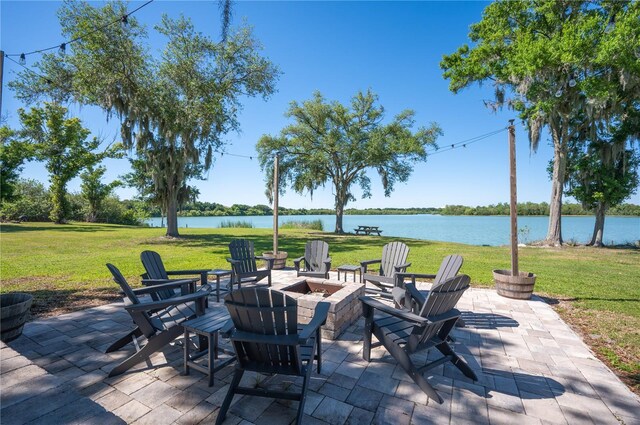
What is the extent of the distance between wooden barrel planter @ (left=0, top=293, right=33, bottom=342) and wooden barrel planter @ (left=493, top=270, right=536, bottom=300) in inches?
253

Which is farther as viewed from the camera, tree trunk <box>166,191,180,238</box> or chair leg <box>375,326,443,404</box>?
tree trunk <box>166,191,180,238</box>

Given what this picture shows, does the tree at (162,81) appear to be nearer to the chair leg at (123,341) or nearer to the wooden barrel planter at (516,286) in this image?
the chair leg at (123,341)

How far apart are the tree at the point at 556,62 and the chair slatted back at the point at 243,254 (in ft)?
39.2

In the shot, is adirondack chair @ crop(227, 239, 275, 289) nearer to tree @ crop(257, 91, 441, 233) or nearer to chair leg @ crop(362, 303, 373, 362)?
chair leg @ crop(362, 303, 373, 362)

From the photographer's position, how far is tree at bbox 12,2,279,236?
10.5 metres

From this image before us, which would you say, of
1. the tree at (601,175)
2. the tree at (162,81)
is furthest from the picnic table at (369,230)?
the tree at (162,81)

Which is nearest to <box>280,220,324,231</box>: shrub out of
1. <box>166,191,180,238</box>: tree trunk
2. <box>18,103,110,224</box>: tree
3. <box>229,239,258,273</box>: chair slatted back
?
<box>166,191,180,238</box>: tree trunk

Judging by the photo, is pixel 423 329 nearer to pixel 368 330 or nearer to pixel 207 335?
pixel 368 330

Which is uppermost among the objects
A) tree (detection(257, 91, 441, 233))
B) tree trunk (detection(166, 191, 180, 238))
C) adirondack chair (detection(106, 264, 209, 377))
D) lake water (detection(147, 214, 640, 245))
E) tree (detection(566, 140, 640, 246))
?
tree (detection(257, 91, 441, 233))

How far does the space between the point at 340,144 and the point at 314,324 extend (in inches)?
634

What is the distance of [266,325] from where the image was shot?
6.06 ft

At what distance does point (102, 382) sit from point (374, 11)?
869 centimetres

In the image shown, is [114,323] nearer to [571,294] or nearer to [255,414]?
[255,414]

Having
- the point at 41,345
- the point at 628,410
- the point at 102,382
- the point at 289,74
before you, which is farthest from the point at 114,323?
the point at 289,74
